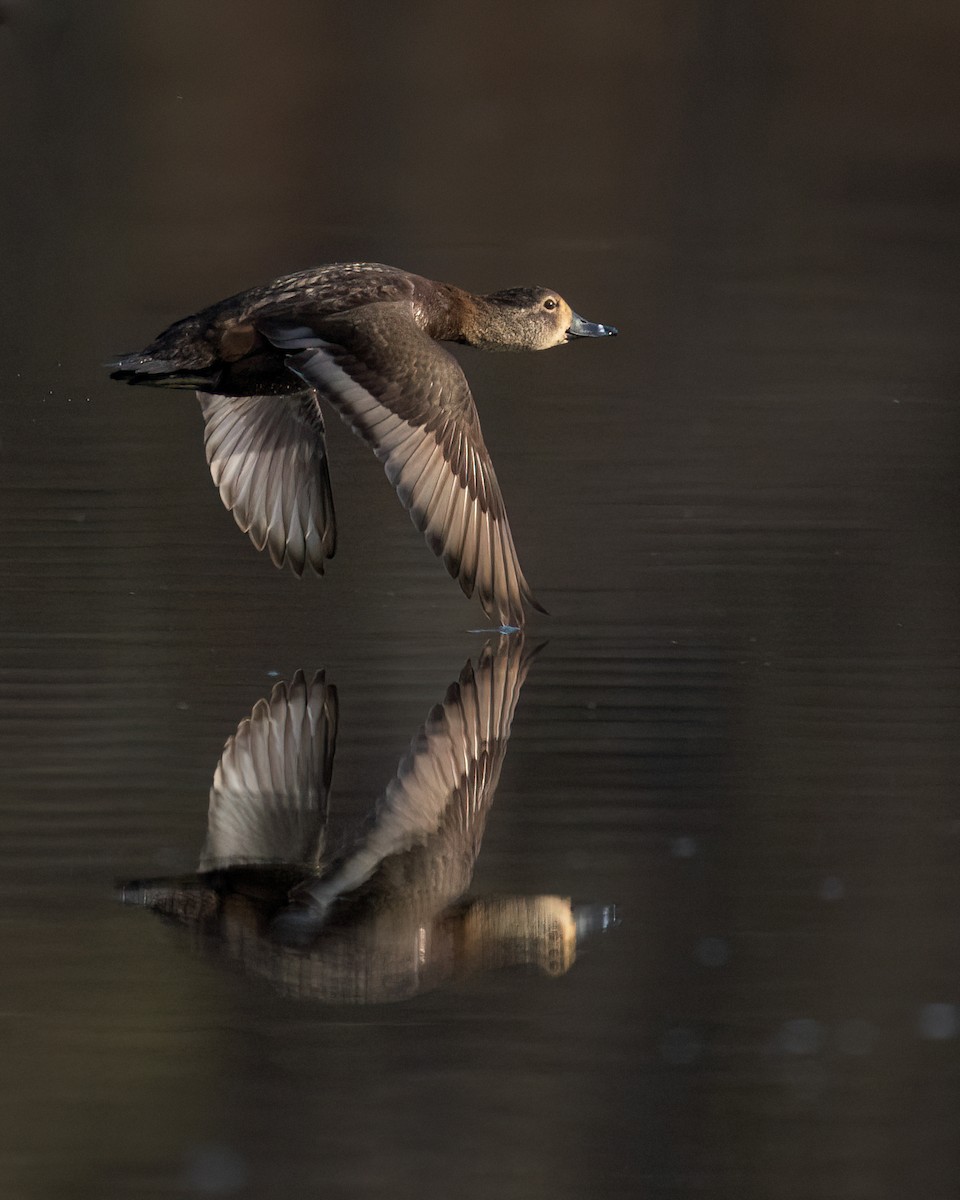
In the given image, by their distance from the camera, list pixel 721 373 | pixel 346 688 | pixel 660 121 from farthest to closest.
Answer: pixel 660 121, pixel 721 373, pixel 346 688

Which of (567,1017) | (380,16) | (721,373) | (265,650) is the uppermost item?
(567,1017)

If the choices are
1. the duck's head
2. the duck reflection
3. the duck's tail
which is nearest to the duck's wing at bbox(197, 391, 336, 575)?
the duck's tail

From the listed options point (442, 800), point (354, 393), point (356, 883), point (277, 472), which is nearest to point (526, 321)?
point (277, 472)

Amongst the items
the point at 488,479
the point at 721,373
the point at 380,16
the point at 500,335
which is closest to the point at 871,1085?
the point at 488,479

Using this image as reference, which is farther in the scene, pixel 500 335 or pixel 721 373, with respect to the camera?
pixel 721 373

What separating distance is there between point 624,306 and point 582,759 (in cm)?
867

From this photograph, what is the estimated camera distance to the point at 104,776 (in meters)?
6.47

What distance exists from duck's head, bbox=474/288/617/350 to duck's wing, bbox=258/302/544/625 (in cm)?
149

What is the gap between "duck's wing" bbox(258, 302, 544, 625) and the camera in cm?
739

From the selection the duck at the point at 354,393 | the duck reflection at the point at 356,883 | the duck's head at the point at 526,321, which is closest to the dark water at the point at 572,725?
the duck reflection at the point at 356,883

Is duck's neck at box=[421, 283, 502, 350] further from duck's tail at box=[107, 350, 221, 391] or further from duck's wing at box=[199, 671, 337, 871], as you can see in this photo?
duck's wing at box=[199, 671, 337, 871]

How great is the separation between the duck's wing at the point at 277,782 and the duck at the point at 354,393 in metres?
0.61

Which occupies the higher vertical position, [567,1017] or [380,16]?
[567,1017]

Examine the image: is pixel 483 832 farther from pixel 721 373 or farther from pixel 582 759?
pixel 721 373
